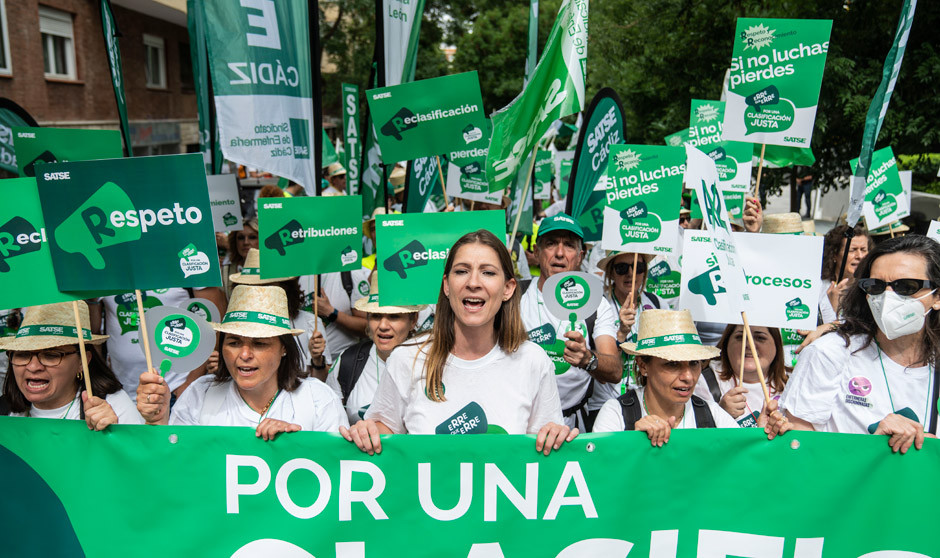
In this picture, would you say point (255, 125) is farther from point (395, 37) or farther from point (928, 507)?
point (928, 507)

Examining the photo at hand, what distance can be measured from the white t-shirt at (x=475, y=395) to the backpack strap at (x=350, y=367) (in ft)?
3.78

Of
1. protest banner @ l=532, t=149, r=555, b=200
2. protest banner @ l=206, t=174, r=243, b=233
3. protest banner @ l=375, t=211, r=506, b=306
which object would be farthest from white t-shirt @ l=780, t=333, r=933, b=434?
protest banner @ l=532, t=149, r=555, b=200

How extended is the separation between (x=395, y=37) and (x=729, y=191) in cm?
341

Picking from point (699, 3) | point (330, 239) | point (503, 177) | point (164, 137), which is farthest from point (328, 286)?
point (164, 137)

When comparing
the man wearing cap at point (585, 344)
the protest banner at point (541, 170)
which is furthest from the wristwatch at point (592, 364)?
the protest banner at point (541, 170)

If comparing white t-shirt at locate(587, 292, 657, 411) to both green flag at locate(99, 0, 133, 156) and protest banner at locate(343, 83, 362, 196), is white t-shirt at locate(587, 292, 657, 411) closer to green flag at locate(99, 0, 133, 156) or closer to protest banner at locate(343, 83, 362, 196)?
protest banner at locate(343, 83, 362, 196)

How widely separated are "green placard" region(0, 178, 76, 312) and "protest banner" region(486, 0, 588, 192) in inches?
105

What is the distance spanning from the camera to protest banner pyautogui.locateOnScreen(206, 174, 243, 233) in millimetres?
6461

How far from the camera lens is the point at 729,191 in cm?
716

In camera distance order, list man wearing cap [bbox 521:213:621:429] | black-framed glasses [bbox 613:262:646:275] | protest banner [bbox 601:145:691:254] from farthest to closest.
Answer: black-framed glasses [bbox 613:262:646:275], protest banner [bbox 601:145:691:254], man wearing cap [bbox 521:213:621:429]

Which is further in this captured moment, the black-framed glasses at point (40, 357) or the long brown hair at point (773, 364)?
the long brown hair at point (773, 364)

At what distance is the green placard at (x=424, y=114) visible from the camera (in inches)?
209

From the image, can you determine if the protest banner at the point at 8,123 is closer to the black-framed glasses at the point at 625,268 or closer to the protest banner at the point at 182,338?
the protest banner at the point at 182,338

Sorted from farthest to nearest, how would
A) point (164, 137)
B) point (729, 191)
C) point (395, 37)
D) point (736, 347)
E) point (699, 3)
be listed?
→ point (164, 137) → point (699, 3) → point (729, 191) → point (395, 37) → point (736, 347)
